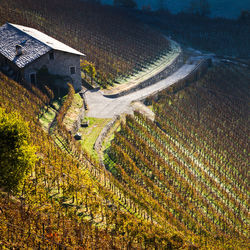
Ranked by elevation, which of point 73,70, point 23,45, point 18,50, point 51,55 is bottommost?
point 73,70

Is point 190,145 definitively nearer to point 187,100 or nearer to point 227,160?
point 227,160

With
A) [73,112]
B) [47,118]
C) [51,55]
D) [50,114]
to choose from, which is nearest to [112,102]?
[73,112]

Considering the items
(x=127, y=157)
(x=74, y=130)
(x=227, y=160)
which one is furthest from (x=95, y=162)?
(x=227, y=160)

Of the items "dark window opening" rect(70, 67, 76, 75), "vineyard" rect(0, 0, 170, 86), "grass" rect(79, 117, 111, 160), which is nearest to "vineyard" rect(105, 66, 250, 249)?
"grass" rect(79, 117, 111, 160)

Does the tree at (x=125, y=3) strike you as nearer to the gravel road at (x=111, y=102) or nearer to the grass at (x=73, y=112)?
the gravel road at (x=111, y=102)

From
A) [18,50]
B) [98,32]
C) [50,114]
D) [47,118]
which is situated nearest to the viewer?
[47,118]

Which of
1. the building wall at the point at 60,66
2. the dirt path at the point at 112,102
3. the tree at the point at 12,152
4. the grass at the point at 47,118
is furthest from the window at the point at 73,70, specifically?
the tree at the point at 12,152

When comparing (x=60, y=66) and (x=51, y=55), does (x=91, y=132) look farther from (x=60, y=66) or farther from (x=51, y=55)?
(x=51, y=55)
